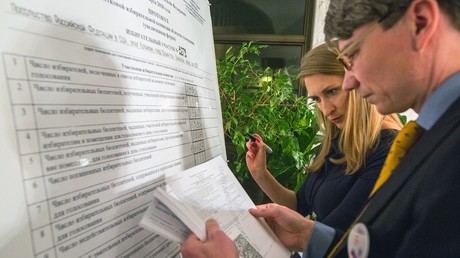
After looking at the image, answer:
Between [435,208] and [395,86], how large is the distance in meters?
0.26

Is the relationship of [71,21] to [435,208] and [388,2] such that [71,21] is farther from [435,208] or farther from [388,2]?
[435,208]

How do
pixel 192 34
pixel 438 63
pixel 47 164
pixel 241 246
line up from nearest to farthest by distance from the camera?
pixel 47 164 → pixel 438 63 → pixel 241 246 → pixel 192 34

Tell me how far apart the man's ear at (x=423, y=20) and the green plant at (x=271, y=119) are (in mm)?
1355

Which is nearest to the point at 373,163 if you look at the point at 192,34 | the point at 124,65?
the point at 192,34

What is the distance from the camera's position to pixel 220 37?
284cm

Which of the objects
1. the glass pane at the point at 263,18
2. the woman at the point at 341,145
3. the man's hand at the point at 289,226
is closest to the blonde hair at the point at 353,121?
the woman at the point at 341,145

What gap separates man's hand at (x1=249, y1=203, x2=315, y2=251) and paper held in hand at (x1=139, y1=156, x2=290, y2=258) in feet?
0.24

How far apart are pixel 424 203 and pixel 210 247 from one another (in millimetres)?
383

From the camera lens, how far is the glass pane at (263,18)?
282cm

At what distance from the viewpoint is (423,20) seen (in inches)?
21.0

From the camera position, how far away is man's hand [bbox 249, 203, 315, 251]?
96cm

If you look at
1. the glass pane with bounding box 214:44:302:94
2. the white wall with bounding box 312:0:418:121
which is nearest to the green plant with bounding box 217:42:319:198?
the glass pane with bounding box 214:44:302:94

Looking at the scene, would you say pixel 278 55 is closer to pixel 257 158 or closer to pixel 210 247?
pixel 257 158

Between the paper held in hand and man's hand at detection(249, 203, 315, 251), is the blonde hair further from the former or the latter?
the paper held in hand
